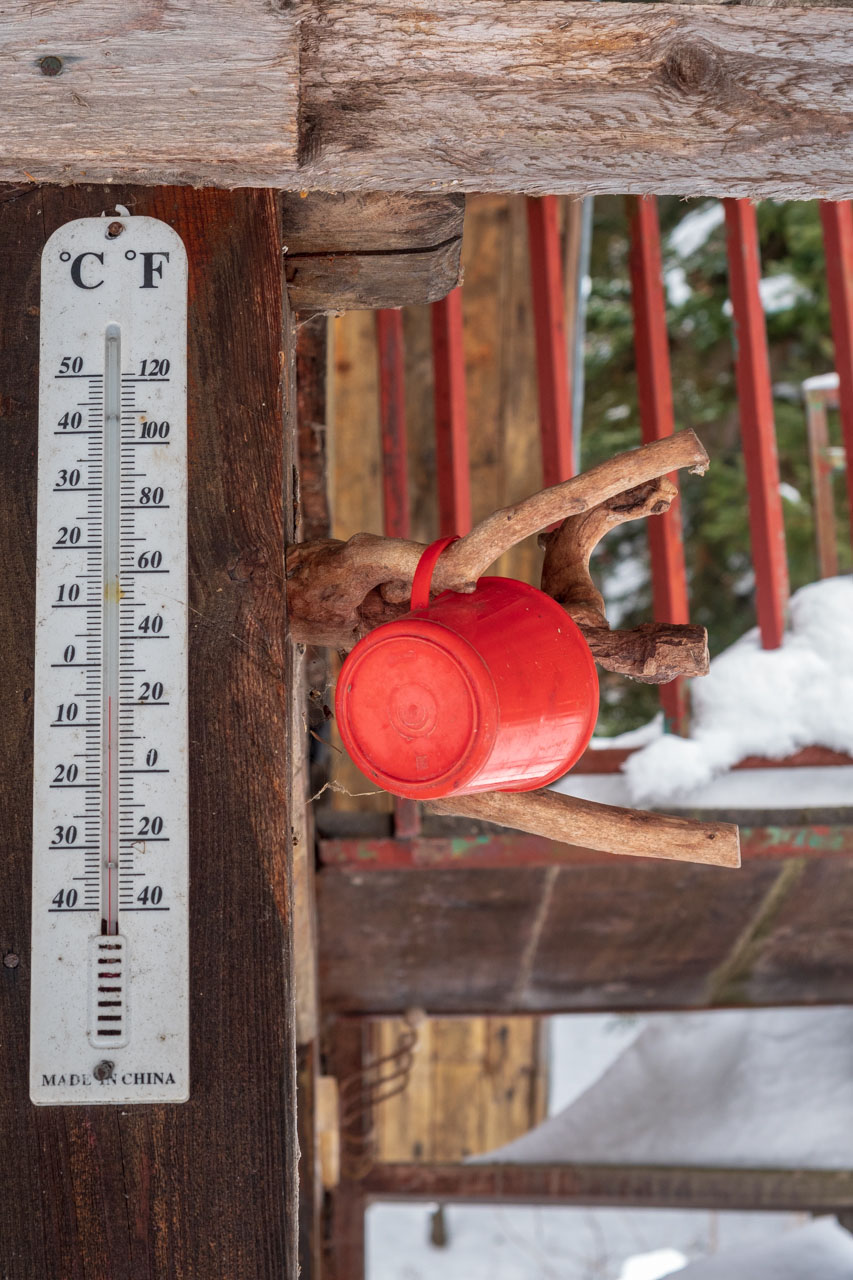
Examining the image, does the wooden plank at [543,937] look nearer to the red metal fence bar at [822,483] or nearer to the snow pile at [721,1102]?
the snow pile at [721,1102]

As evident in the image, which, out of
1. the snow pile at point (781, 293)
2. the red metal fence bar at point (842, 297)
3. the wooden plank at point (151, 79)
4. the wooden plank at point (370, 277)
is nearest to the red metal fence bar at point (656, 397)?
the red metal fence bar at point (842, 297)

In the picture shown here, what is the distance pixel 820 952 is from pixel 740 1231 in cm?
594

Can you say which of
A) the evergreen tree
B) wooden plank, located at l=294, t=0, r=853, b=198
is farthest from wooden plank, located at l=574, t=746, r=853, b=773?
the evergreen tree

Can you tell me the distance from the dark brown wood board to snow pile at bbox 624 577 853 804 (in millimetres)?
1017

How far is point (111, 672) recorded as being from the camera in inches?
47.7

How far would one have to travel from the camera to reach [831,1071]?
113 inches

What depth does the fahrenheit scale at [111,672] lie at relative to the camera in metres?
1.18

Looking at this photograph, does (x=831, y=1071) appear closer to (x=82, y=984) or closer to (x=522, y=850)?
(x=522, y=850)

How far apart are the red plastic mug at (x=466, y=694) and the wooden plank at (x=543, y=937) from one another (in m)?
1.06

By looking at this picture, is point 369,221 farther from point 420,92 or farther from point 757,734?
point 757,734

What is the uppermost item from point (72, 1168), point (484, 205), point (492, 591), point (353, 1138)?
point (484, 205)

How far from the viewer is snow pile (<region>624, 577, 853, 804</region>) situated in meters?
2.04

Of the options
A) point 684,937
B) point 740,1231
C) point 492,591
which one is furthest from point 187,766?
point 740,1231

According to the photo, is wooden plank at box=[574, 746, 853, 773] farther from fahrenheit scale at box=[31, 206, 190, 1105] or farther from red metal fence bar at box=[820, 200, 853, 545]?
fahrenheit scale at box=[31, 206, 190, 1105]
